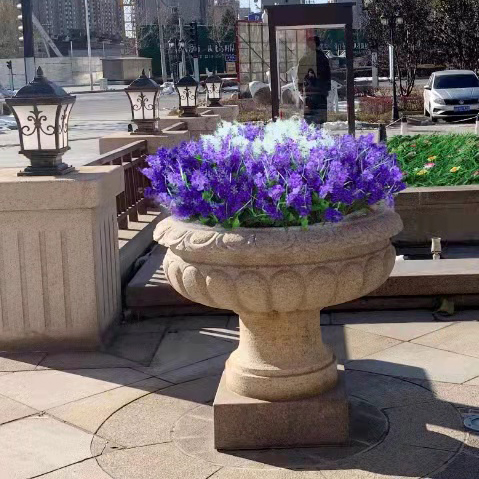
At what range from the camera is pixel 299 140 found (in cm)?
431

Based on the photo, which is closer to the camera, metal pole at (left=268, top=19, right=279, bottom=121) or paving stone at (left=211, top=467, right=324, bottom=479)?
paving stone at (left=211, top=467, right=324, bottom=479)

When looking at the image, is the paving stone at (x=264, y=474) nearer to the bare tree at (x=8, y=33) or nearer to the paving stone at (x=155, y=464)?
the paving stone at (x=155, y=464)

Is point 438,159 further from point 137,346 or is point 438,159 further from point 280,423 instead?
point 280,423

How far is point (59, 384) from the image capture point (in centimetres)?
525

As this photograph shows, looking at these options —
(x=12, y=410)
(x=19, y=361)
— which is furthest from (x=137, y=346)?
(x=12, y=410)

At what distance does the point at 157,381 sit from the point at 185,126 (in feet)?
29.4

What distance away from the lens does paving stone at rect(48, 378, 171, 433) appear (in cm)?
464

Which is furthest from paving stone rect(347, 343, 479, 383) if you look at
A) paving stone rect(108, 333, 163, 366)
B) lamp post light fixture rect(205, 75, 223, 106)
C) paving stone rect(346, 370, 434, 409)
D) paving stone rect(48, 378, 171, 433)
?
lamp post light fixture rect(205, 75, 223, 106)

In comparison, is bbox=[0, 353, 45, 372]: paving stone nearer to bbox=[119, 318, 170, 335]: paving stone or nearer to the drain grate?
bbox=[119, 318, 170, 335]: paving stone

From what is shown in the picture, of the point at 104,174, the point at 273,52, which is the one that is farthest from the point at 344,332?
the point at 273,52

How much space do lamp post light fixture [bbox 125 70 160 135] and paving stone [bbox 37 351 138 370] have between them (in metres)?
5.09

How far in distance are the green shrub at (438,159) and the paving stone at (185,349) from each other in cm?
388

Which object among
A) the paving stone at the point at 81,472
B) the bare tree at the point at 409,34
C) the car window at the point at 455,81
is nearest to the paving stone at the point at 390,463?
the paving stone at the point at 81,472

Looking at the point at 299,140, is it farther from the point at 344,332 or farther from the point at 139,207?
the point at 139,207
